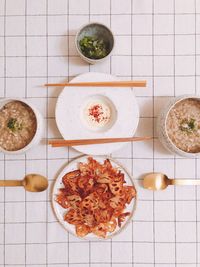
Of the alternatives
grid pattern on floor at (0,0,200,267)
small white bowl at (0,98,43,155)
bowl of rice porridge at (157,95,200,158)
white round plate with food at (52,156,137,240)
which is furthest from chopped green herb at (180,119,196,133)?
small white bowl at (0,98,43,155)

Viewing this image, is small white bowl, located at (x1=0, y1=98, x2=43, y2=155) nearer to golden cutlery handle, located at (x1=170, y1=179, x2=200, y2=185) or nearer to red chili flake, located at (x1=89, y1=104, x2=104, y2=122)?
red chili flake, located at (x1=89, y1=104, x2=104, y2=122)

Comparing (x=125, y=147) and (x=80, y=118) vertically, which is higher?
(x=80, y=118)

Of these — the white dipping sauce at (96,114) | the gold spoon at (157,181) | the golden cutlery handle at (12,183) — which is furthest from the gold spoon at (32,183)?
the gold spoon at (157,181)

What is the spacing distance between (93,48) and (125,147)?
422 mm

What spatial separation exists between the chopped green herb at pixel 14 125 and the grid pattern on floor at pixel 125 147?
133 mm

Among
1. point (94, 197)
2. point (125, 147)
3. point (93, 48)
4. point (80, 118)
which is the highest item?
point (93, 48)

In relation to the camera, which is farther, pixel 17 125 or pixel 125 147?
pixel 125 147

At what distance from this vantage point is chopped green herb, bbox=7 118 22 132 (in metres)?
1.34

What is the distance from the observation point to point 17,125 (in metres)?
1.34

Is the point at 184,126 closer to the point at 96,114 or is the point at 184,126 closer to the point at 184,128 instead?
the point at 184,128

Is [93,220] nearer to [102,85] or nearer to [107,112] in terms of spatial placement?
[107,112]

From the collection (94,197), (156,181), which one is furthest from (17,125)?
(156,181)

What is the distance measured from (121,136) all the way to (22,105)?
41 cm

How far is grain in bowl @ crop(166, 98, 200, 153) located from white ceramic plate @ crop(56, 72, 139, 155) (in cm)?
14
